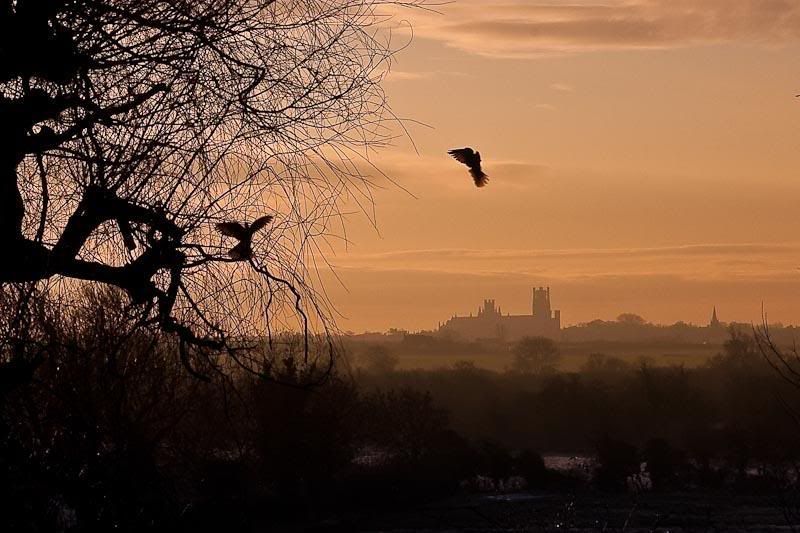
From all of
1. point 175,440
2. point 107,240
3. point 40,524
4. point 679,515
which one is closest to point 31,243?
point 107,240

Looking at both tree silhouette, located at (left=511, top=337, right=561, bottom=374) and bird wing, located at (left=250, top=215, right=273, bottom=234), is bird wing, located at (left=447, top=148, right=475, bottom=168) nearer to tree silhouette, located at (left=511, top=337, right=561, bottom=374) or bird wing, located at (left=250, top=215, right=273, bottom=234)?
bird wing, located at (left=250, top=215, right=273, bottom=234)

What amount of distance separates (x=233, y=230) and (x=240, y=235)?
1.5 inches

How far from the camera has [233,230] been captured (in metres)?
5.78

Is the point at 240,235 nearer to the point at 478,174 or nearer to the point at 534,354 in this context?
the point at 478,174

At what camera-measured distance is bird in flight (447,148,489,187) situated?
27.5ft

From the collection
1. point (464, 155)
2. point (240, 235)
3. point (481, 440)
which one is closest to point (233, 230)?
point (240, 235)

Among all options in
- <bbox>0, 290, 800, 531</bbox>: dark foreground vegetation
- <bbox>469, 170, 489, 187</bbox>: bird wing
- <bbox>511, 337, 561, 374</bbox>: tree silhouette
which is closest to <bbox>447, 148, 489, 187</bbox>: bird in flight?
→ <bbox>469, 170, 489, 187</bbox>: bird wing

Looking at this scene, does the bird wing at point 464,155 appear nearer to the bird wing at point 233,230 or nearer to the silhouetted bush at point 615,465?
the bird wing at point 233,230

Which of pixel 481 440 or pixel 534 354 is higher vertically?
pixel 534 354

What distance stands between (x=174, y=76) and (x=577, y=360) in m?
183

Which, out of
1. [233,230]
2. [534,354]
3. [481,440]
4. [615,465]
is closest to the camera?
[233,230]

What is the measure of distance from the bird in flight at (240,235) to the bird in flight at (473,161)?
2.74m

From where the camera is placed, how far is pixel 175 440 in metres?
18.1

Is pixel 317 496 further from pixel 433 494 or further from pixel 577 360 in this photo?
pixel 577 360
